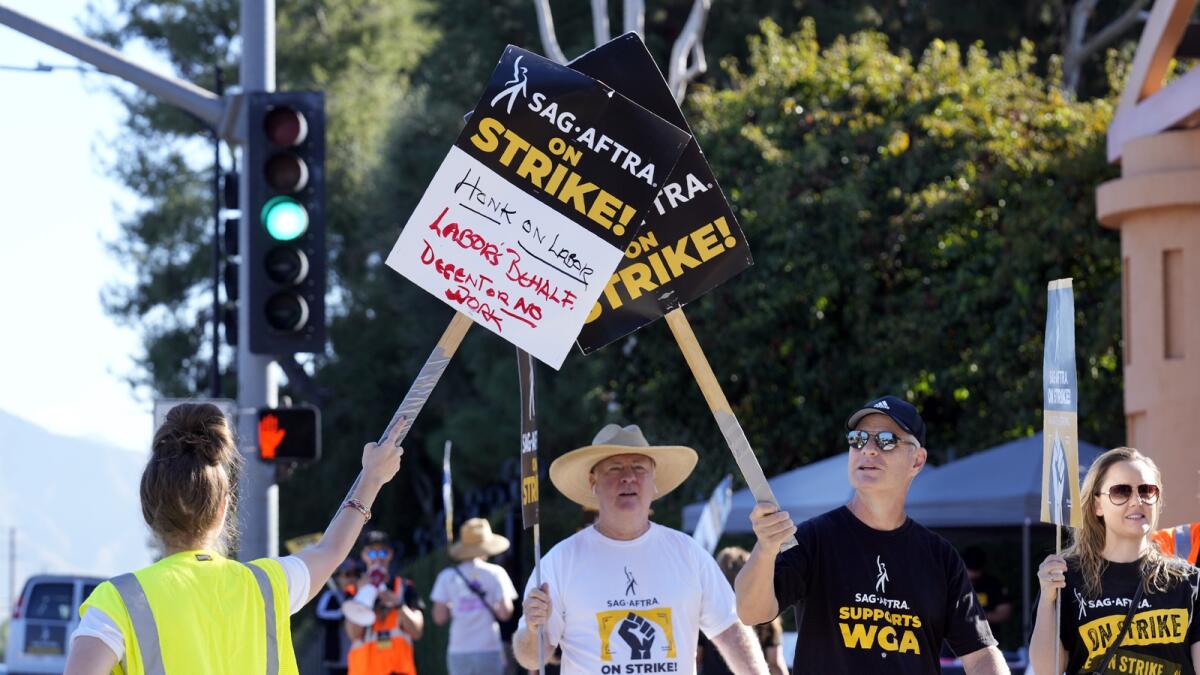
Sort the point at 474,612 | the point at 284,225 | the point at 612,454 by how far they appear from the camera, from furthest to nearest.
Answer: the point at 474,612, the point at 284,225, the point at 612,454

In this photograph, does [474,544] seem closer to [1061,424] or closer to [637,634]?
[637,634]

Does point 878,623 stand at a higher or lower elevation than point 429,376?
lower

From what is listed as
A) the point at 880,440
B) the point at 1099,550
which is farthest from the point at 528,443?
the point at 1099,550

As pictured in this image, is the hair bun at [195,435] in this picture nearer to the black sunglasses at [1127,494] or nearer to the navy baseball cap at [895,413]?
the navy baseball cap at [895,413]

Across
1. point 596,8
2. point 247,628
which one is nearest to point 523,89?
point 247,628

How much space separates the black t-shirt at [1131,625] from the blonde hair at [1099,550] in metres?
0.03

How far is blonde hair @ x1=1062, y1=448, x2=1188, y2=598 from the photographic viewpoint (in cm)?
635

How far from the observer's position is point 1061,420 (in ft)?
20.9

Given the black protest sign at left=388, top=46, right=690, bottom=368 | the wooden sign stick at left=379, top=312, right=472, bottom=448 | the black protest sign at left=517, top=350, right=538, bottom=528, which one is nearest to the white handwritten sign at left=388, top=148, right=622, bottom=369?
the black protest sign at left=388, top=46, right=690, bottom=368

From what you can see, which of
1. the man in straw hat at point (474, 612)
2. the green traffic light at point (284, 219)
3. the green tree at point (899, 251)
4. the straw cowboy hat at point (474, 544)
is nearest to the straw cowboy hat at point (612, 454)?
the green traffic light at point (284, 219)

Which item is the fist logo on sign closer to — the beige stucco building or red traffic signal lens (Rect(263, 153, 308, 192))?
red traffic signal lens (Rect(263, 153, 308, 192))

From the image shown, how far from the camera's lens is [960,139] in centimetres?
2095

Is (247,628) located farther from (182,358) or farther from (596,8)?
(182,358)

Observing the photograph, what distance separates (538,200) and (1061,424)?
6.38ft
